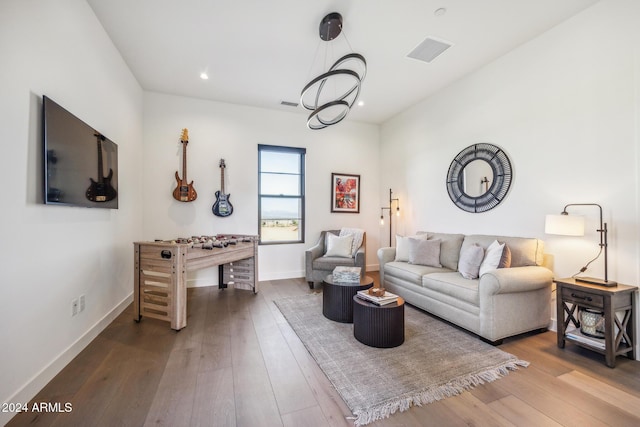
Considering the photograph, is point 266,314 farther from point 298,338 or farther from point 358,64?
point 358,64

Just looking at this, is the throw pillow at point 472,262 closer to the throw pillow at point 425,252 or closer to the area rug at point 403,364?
the throw pillow at point 425,252

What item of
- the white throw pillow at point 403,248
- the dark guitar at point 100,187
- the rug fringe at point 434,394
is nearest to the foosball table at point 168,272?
the dark guitar at point 100,187

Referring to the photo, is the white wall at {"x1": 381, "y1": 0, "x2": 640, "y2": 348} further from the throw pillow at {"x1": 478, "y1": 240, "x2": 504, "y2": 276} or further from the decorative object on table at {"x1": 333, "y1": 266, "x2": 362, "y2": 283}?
the decorative object on table at {"x1": 333, "y1": 266, "x2": 362, "y2": 283}

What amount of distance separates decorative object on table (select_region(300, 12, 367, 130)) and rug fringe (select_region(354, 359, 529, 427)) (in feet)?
7.94

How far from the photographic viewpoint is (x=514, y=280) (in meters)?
2.46

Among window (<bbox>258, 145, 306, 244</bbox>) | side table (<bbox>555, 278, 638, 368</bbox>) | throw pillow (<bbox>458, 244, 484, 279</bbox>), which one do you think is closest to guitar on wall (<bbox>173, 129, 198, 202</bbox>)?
window (<bbox>258, 145, 306, 244</bbox>)

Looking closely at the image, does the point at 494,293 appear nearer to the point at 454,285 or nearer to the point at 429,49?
the point at 454,285

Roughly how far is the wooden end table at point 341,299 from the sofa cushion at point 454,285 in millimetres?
704

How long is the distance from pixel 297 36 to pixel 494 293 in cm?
320

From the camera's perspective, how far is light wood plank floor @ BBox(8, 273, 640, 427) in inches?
61.1

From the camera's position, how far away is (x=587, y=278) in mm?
2365

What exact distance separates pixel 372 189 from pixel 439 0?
11.7 ft

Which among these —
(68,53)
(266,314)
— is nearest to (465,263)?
(266,314)

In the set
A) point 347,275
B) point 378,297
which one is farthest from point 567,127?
point 347,275
